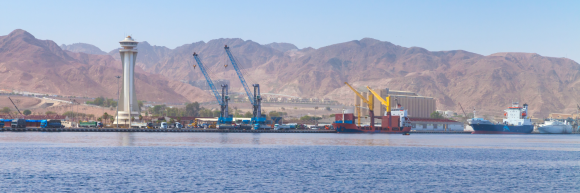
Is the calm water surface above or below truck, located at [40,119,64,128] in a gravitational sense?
below

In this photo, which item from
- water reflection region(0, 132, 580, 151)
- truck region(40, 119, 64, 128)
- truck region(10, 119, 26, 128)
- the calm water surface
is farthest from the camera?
truck region(40, 119, 64, 128)

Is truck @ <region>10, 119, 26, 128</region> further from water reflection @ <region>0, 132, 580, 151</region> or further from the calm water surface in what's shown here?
the calm water surface

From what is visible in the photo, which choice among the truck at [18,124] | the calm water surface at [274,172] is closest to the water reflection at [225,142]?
the calm water surface at [274,172]

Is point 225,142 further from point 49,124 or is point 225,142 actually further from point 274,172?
point 49,124

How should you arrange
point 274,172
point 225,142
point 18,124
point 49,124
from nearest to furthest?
point 274,172
point 225,142
point 18,124
point 49,124

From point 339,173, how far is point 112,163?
27.0 metres

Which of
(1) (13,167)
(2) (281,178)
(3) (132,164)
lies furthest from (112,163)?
(2) (281,178)

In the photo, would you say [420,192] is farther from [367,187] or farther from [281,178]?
[281,178]

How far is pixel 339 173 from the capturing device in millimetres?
62094

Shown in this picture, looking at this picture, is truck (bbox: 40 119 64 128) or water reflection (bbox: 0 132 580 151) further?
Result: truck (bbox: 40 119 64 128)

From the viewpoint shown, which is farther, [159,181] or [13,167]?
[13,167]

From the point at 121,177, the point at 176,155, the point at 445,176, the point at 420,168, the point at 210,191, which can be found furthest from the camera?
the point at 176,155

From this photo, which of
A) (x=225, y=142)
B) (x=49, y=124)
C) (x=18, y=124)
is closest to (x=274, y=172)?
(x=225, y=142)

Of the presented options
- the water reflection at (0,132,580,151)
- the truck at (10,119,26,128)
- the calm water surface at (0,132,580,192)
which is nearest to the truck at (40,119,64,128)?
the truck at (10,119,26,128)
